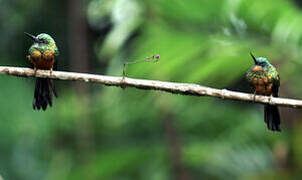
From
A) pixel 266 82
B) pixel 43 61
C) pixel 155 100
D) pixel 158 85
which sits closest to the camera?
pixel 158 85

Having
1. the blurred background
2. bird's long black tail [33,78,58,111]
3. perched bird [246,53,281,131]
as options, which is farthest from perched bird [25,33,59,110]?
the blurred background

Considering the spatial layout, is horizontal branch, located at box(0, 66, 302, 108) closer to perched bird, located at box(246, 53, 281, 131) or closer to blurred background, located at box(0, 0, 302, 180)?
perched bird, located at box(246, 53, 281, 131)

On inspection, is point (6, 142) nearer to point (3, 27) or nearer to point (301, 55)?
point (3, 27)

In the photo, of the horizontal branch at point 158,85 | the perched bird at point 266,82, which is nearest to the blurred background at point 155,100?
the perched bird at point 266,82

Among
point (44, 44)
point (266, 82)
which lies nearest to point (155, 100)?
point (266, 82)

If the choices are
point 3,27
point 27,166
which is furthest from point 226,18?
point 3,27

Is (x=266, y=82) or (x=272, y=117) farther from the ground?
(x=266, y=82)

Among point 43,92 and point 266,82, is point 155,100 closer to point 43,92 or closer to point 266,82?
point 266,82
